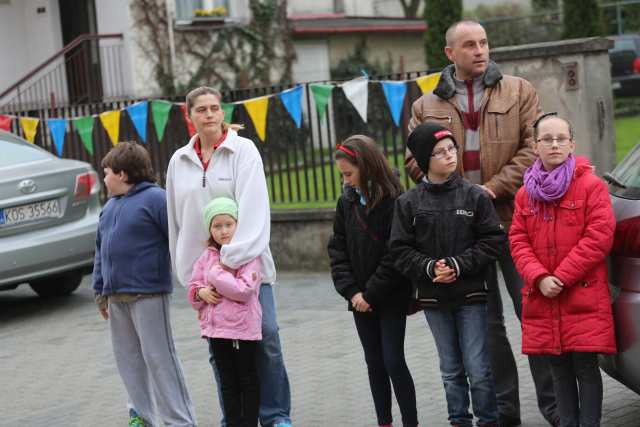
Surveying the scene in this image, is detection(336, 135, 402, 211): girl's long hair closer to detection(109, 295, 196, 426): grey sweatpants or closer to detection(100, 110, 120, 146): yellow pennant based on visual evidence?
detection(109, 295, 196, 426): grey sweatpants

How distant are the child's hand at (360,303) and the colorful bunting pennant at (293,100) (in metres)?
5.97

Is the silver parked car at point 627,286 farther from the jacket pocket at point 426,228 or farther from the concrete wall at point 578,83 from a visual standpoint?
the concrete wall at point 578,83

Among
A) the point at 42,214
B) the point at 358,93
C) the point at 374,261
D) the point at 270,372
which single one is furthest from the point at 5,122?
the point at 374,261

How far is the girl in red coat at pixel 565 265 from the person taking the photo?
4977 mm

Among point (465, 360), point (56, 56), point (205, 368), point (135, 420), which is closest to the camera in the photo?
point (465, 360)

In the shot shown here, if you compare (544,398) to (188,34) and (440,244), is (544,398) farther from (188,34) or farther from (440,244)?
(188,34)

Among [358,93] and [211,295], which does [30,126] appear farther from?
[211,295]

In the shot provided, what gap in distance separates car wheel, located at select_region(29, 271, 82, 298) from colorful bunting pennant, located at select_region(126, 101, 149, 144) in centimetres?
230

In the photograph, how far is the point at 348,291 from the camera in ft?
18.6

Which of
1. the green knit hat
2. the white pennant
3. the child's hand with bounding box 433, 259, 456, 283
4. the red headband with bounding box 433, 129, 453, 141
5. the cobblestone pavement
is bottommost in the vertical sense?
the cobblestone pavement

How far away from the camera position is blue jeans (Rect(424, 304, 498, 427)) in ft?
17.7

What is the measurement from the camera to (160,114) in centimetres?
1249

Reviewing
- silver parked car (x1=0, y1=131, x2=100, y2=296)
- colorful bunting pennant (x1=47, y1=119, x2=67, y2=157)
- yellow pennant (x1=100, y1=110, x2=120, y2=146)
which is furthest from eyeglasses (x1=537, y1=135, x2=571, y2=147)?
colorful bunting pennant (x1=47, y1=119, x2=67, y2=157)

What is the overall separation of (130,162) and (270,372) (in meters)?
1.34
